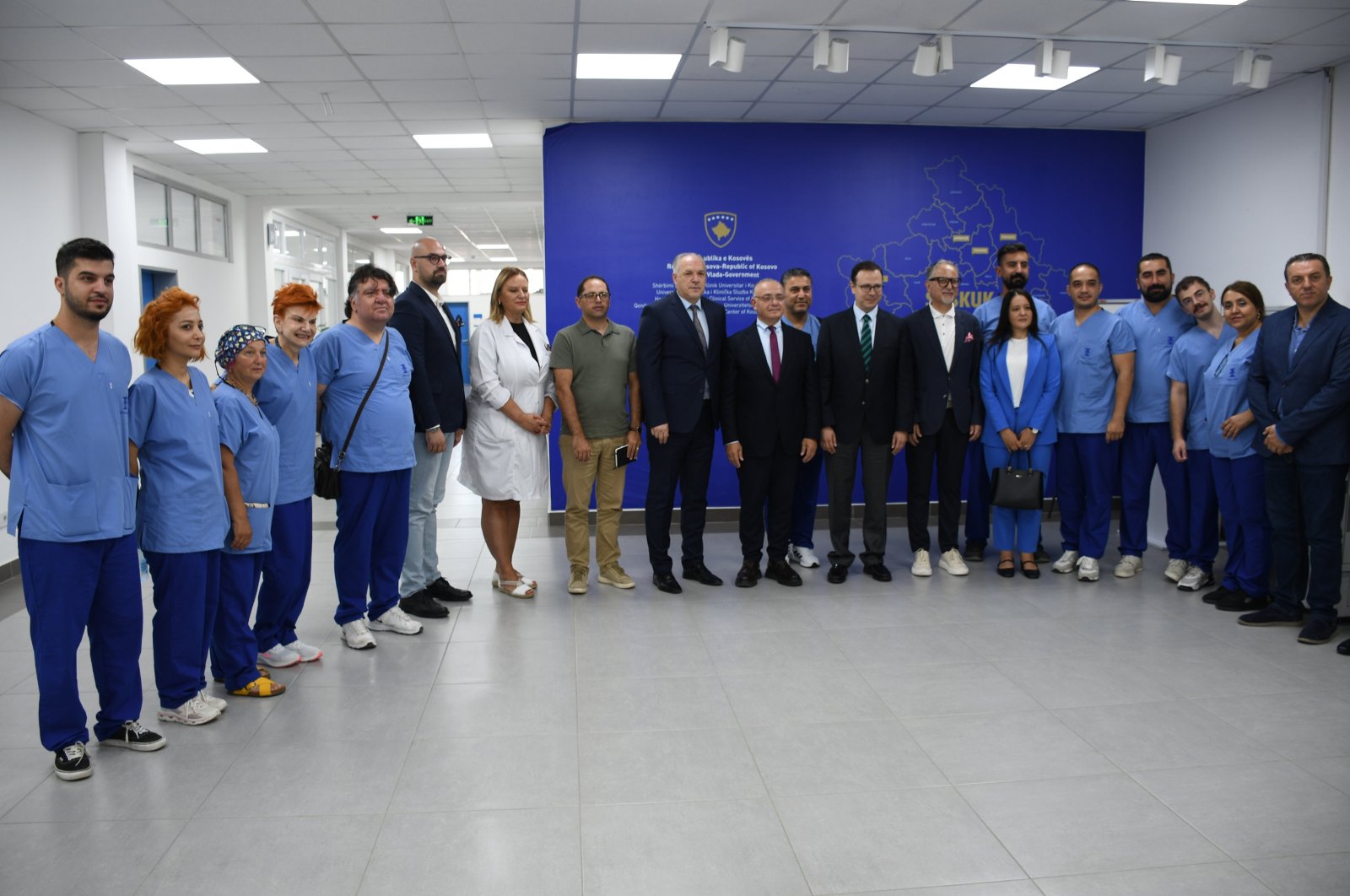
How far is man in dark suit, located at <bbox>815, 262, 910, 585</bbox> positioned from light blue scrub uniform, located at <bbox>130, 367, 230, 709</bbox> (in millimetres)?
3016

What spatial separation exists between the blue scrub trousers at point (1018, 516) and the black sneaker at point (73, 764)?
14.2 ft

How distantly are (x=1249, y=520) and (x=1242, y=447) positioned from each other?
35 cm

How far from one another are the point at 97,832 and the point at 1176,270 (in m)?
7.30

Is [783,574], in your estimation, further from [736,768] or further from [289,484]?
[289,484]

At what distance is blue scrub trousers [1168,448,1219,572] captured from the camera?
4.97 meters

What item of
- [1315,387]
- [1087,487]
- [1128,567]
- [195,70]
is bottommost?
[1128,567]

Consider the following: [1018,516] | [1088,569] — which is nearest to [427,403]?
[1018,516]

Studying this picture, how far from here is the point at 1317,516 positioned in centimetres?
418

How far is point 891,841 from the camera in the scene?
2.48m

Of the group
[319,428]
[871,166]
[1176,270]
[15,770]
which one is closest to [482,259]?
[871,166]

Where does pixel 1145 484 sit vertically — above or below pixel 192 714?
above

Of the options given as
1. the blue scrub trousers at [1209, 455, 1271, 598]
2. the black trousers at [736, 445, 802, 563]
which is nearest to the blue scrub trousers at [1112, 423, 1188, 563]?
the blue scrub trousers at [1209, 455, 1271, 598]

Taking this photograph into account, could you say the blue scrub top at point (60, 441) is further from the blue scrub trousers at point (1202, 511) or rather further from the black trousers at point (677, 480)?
the blue scrub trousers at point (1202, 511)

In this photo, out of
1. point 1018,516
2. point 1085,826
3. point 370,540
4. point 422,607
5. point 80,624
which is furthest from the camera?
point 1018,516
